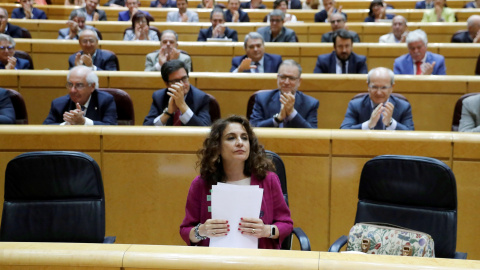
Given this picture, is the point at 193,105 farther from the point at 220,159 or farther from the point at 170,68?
the point at 220,159

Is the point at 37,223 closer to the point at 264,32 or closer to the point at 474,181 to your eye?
the point at 474,181

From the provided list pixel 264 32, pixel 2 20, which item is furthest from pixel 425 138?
pixel 2 20

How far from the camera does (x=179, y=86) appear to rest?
3.07 metres

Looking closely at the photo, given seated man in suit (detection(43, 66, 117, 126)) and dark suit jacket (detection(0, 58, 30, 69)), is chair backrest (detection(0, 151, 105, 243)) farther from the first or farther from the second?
dark suit jacket (detection(0, 58, 30, 69))

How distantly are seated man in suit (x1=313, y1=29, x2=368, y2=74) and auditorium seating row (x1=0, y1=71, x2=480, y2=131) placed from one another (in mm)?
732

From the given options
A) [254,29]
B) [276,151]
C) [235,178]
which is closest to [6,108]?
[276,151]

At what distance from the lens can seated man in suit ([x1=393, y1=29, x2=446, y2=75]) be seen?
167 inches

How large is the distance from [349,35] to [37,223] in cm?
297

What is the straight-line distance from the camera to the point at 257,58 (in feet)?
14.3

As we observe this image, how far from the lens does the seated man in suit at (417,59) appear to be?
423cm

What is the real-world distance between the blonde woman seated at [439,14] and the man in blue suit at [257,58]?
9.02ft

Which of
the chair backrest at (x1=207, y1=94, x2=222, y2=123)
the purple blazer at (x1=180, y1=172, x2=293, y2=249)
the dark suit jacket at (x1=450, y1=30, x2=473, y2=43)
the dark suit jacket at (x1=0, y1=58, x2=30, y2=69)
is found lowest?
the purple blazer at (x1=180, y1=172, x2=293, y2=249)

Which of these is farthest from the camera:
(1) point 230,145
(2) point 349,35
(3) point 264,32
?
(3) point 264,32

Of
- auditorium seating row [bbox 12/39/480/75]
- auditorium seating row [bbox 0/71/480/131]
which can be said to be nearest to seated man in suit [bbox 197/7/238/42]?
auditorium seating row [bbox 12/39/480/75]
